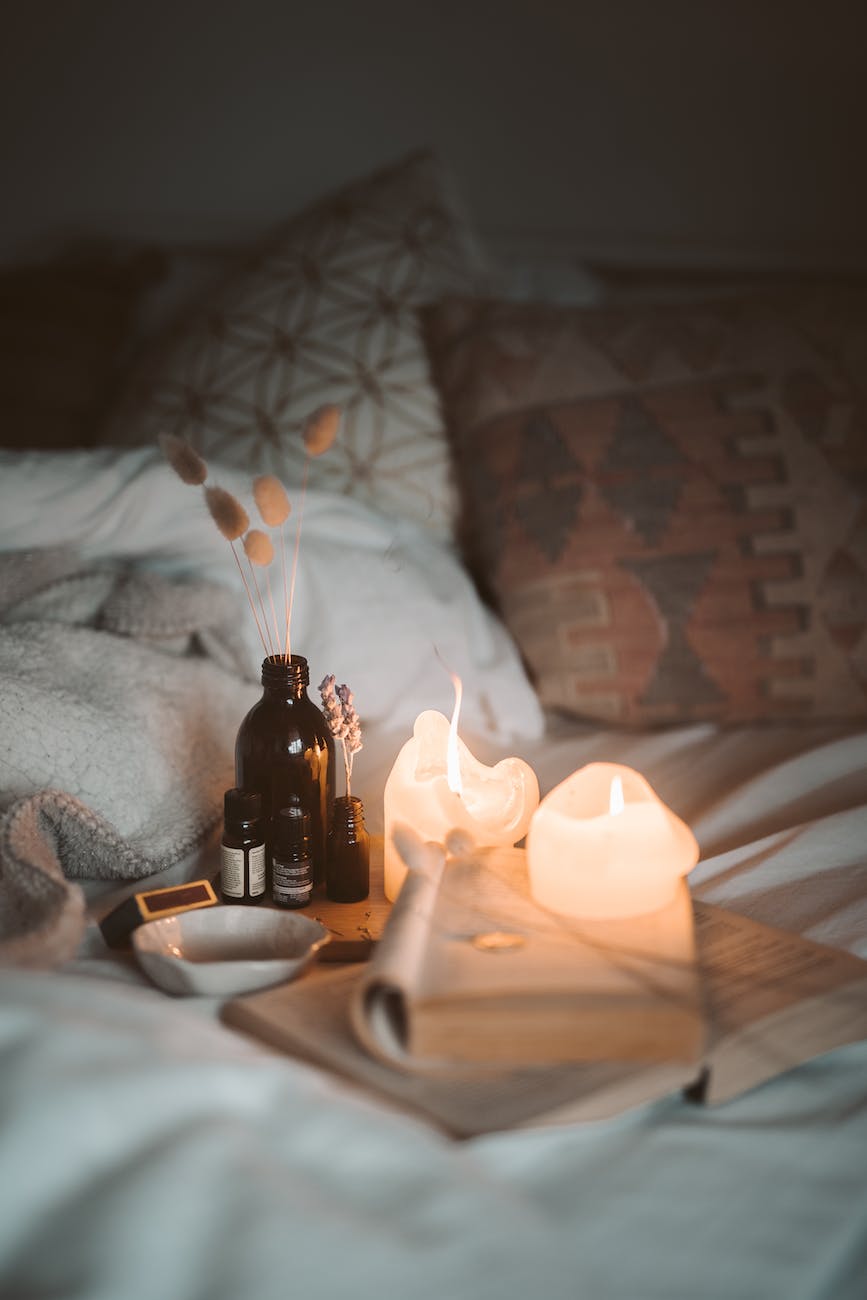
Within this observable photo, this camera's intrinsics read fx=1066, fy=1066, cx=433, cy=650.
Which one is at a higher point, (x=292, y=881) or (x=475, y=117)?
(x=475, y=117)

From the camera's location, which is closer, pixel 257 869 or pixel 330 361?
pixel 257 869

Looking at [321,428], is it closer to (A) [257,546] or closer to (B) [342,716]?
(A) [257,546]

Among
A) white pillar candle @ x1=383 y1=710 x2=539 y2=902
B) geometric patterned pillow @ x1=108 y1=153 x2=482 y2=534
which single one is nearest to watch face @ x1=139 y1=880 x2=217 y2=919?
white pillar candle @ x1=383 y1=710 x2=539 y2=902

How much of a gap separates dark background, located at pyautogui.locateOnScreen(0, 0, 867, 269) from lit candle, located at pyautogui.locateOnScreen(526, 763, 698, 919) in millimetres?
1482

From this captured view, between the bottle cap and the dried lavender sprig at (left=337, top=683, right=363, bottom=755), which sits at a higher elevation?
the dried lavender sprig at (left=337, top=683, right=363, bottom=755)

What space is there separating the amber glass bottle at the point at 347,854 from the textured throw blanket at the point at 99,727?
150 mm

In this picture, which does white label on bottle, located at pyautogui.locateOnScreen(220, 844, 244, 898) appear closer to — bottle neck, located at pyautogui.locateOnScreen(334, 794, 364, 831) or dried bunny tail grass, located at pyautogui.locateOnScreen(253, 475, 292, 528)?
bottle neck, located at pyautogui.locateOnScreen(334, 794, 364, 831)

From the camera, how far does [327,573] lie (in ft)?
3.86

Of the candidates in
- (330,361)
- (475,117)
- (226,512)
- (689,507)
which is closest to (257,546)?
(226,512)

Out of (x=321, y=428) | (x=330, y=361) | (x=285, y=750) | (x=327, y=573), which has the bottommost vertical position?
(x=285, y=750)

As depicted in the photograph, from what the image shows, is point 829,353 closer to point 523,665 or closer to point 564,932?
point 523,665

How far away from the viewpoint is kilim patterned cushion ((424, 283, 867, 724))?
1147mm

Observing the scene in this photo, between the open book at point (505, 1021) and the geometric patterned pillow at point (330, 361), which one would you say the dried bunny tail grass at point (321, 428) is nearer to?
the open book at point (505, 1021)

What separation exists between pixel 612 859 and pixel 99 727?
0.47m
